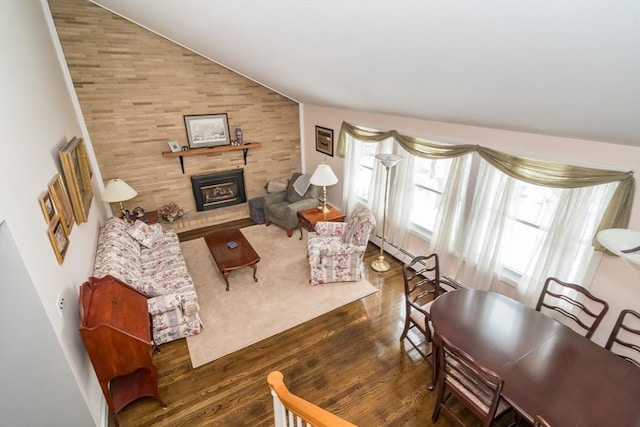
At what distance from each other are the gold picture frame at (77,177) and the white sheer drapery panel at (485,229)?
4.26 m

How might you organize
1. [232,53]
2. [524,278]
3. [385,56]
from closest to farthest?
[385,56], [524,278], [232,53]

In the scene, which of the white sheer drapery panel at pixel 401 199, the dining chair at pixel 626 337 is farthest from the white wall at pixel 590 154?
the white sheer drapery panel at pixel 401 199

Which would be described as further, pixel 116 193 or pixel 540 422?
pixel 116 193

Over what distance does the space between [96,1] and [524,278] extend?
6.48m

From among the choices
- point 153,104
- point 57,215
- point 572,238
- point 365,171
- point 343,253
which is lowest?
point 343,253

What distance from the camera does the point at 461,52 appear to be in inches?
72.7

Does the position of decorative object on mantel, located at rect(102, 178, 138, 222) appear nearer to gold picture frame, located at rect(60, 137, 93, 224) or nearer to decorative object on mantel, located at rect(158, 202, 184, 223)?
gold picture frame, located at rect(60, 137, 93, 224)

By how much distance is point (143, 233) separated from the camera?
14.8ft

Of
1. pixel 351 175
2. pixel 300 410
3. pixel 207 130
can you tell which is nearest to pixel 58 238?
pixel 300 410

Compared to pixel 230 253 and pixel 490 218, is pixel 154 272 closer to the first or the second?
pixel 230 253

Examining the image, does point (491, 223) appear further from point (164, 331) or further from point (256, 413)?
point (164, 331)

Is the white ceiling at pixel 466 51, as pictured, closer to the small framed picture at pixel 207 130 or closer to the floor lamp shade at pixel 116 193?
the small framed picture at pixel 207 130

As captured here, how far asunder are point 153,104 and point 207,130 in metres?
0.93

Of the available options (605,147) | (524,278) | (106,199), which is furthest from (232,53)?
(524,278)
